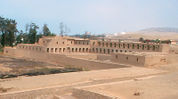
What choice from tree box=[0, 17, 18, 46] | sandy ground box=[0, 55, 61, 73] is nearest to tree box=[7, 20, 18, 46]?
tree box=[0, 17, 18, 46]

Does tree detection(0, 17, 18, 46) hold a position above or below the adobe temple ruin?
above

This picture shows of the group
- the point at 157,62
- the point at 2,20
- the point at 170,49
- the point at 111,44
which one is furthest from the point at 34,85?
the point at 2,20

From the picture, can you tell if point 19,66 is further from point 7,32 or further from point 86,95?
point 7,32

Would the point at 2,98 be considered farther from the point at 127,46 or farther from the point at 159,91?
the point at 127,46

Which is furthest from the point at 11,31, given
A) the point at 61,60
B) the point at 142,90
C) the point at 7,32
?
the point at 142,90

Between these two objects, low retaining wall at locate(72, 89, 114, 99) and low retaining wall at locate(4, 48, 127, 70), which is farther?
low retaining wall at locate(4, 48, 127, 70)

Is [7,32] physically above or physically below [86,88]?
above

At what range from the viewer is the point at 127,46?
1539 inches

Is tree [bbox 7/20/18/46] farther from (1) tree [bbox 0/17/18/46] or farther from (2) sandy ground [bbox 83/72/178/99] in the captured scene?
(2) sandy ground [bbox 83/72/178/99]

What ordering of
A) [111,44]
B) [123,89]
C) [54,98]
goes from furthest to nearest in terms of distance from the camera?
[111,44] → [54,98] → [123,89]

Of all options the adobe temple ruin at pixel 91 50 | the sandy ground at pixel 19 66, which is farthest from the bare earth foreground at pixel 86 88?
the sandy ground at pixel 19 66

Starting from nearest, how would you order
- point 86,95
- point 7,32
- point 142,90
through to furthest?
point 142,90 → point 86,95 → point 7,32

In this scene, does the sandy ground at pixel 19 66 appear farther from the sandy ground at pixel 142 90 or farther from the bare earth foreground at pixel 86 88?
the sandy ground at pixel 142 90

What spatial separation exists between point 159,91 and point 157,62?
1336 cm
